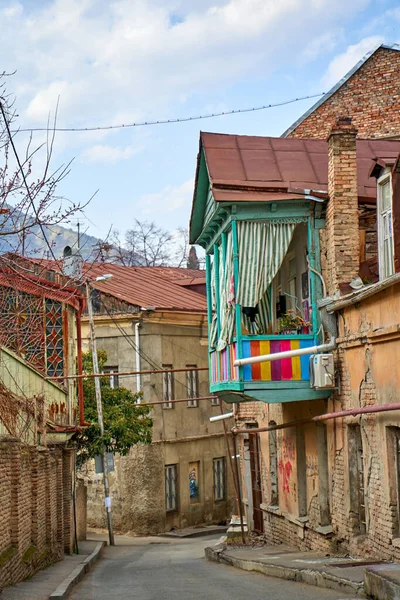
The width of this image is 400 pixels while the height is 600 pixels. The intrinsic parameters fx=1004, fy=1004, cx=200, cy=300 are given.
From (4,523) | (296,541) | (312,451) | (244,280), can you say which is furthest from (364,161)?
(4,523)

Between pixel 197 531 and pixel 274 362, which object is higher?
pixel 274 362

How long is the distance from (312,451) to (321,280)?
3285mm

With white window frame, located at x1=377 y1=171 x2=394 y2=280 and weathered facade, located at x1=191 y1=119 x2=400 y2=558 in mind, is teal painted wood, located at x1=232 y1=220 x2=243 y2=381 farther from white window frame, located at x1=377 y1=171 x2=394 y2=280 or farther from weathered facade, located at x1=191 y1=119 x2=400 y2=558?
white window frame, located at x1=377 y1=171 x2=394 y2=280

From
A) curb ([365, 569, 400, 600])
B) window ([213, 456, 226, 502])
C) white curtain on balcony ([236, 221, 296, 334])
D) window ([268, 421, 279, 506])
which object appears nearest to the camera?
curb ([365, 569, 400, 600])

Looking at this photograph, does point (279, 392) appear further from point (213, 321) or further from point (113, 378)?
point (113, 378)

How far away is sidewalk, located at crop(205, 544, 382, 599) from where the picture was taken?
1212 centimetres

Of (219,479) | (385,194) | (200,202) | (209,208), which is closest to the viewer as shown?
(385,194)

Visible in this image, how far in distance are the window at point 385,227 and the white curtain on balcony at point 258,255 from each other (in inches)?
110

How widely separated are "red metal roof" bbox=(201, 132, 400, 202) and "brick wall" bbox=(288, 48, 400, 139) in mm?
5390

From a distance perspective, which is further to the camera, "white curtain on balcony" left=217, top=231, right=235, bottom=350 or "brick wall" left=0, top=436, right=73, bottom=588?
"white curtain on balcony" left=217, top=231, right=235, bottom=350

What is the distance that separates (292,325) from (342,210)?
2.25 m

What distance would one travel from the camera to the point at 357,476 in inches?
632

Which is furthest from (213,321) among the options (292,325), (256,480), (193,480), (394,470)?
(193,480)

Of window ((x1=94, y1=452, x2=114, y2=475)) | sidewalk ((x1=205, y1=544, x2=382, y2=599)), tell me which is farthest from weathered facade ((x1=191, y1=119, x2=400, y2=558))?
window ((x1=94, y1=452, x2=114, y2=475))
